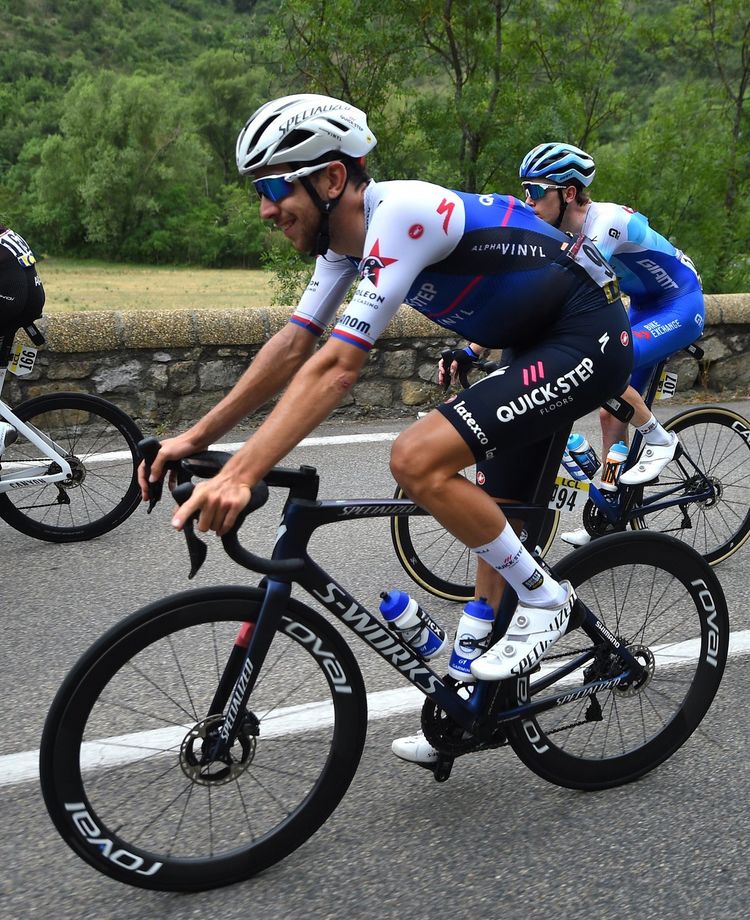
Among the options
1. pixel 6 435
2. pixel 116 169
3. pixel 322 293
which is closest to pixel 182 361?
pixel 6 435

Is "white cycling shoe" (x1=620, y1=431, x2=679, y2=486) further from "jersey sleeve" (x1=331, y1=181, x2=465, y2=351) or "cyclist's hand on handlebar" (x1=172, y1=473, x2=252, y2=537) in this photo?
"cyclist's hand on handlebar" (x1=172, y1=473, x2=252, y2=537)

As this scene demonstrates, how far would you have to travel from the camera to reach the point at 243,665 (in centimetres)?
240

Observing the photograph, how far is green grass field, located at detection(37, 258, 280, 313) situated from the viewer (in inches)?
1296

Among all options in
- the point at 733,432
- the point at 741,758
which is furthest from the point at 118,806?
the point at 733,432

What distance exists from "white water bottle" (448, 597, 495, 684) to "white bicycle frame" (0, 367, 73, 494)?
313 centimetres

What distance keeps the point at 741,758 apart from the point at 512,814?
0.82m

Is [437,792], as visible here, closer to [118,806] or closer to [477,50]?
[118,806]

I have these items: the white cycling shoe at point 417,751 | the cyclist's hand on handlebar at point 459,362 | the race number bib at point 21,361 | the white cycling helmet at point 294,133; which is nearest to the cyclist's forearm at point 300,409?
the white cycling helmet at point 294,133

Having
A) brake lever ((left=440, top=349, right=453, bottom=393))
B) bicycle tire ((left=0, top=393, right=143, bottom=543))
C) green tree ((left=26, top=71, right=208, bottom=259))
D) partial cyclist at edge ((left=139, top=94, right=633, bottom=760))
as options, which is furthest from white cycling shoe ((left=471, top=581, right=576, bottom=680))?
green tree ((left=26, top=71, right=208, bottom=259))

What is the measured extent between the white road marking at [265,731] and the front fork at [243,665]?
151 millimetres

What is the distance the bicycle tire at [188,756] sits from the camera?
2258 millimetres

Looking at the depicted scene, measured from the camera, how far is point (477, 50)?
406 inches

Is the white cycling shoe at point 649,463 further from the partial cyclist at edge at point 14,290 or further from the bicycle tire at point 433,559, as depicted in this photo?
the partial cyclist at edge at point 14,290

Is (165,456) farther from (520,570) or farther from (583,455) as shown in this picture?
(583,455)
